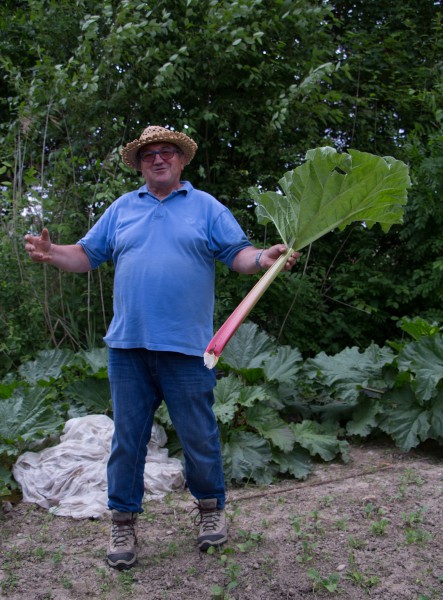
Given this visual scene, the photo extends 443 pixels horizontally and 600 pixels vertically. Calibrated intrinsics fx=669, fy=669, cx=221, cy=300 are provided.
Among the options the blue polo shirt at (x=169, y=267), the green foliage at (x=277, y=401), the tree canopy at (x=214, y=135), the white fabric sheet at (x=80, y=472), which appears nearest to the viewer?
the blue polo shirt at (x=169, y=267)

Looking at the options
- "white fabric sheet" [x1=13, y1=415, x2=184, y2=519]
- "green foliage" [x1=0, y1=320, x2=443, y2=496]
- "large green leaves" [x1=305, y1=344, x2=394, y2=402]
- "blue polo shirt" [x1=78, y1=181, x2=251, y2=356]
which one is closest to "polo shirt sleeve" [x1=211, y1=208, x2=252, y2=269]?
"blue polo shirt" [x1=78, y1=181, x2=251, y2=356]

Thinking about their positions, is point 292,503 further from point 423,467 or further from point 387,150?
point 387,150

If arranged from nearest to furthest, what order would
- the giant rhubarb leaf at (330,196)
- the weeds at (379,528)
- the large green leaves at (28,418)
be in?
the giant rhubarb leaf at (330,196), the weeds at (379,528), the large green leaves at (28,418)

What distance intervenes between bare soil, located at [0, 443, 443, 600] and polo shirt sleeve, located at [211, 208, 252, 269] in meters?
1.32

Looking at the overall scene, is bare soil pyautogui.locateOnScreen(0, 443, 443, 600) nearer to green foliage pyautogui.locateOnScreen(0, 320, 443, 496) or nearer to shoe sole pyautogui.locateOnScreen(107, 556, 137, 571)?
shoe sole pyautogui.locateOnScreen(107, 556, 137, 571)

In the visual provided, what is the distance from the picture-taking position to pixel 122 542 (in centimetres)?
298

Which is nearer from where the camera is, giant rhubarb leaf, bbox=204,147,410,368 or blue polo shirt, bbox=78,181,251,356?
giant rhubarb leaf, bbox=204,147,410,368

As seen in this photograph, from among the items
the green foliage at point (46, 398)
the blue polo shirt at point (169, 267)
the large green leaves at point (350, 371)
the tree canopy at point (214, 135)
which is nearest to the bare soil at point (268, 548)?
the green foliage at point (46, 398)

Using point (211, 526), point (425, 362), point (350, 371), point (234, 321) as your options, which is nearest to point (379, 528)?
point (211, 526)

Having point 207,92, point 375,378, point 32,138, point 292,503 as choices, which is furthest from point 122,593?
point 207,92

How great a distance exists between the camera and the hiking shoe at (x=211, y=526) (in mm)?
3059

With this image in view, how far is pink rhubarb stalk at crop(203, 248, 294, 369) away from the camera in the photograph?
96.0 inches

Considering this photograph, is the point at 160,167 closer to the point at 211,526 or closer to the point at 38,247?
the point at 38,247

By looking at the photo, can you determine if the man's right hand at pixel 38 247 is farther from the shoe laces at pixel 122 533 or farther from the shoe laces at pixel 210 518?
the shoe laces at pixel 210 518
